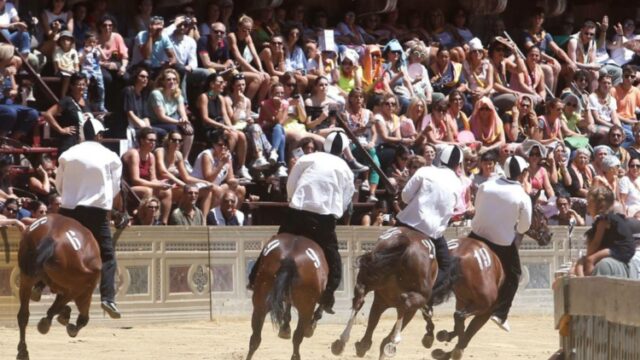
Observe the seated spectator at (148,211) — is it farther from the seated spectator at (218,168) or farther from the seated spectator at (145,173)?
the seated spectator at (218,168)

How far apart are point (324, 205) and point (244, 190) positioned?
5.51m

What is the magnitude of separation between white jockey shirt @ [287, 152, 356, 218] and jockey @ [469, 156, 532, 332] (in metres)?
1.82

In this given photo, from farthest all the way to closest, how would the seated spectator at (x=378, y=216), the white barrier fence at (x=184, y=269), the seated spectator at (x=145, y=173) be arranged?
1. the seated spectator at (x=378, y=216)
2. the seated spectator at (x=145, y=173)
3. the white barrier fence at (x=184, y=269)

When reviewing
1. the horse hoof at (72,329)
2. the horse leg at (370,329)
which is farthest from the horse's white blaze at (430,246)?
the horse hoof at (72,329)

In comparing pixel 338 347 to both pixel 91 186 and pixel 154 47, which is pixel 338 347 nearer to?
pixel 91 186

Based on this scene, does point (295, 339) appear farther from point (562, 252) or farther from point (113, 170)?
point (562, 252)

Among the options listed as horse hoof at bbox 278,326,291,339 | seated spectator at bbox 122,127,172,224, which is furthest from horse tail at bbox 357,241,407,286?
seated spectator at bbox 122,127,172,224

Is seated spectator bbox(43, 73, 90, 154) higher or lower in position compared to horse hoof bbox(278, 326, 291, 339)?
higher

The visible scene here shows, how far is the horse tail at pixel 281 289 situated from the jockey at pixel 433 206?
1.93m

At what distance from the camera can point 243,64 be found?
22062 millimetres

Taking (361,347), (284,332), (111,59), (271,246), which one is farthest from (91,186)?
(111,59)

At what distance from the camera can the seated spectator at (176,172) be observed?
19.6 metres

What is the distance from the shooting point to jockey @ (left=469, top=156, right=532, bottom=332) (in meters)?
16.4

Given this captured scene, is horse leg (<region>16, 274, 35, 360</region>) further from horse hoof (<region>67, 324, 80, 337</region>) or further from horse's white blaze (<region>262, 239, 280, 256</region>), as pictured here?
horse's white blaze (<region>262, 239, 280, 256</region>)
